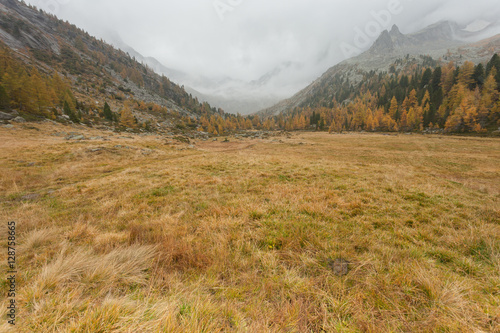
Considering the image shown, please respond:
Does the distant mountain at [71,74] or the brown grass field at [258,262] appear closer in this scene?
the brown grass field at [258,262]

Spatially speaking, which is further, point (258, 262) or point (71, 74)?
point (71, 74)

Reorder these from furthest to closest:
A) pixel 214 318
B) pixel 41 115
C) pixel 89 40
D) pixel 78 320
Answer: pixel 89 40
pixel 41 115
pixel 214 318
pixel 78 320

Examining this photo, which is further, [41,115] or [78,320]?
[41,115]

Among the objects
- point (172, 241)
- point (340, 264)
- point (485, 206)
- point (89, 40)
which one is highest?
point (89, 40)

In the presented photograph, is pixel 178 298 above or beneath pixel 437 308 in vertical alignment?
above

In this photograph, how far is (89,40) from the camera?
16650cm

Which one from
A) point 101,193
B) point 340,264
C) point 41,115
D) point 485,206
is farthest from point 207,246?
point 41,115

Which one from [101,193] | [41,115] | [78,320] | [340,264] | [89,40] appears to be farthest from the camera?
[89,40]

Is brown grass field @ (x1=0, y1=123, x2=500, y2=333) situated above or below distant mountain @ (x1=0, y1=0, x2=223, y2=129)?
below

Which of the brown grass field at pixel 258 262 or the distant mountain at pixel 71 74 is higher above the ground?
the distant mountain at pixel 71 74

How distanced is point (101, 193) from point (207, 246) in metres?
7.83

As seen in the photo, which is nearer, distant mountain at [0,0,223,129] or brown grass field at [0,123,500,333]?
brown grass field at [0,123,500,333]

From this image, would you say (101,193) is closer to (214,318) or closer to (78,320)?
(78,320)

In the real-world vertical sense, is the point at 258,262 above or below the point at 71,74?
below
